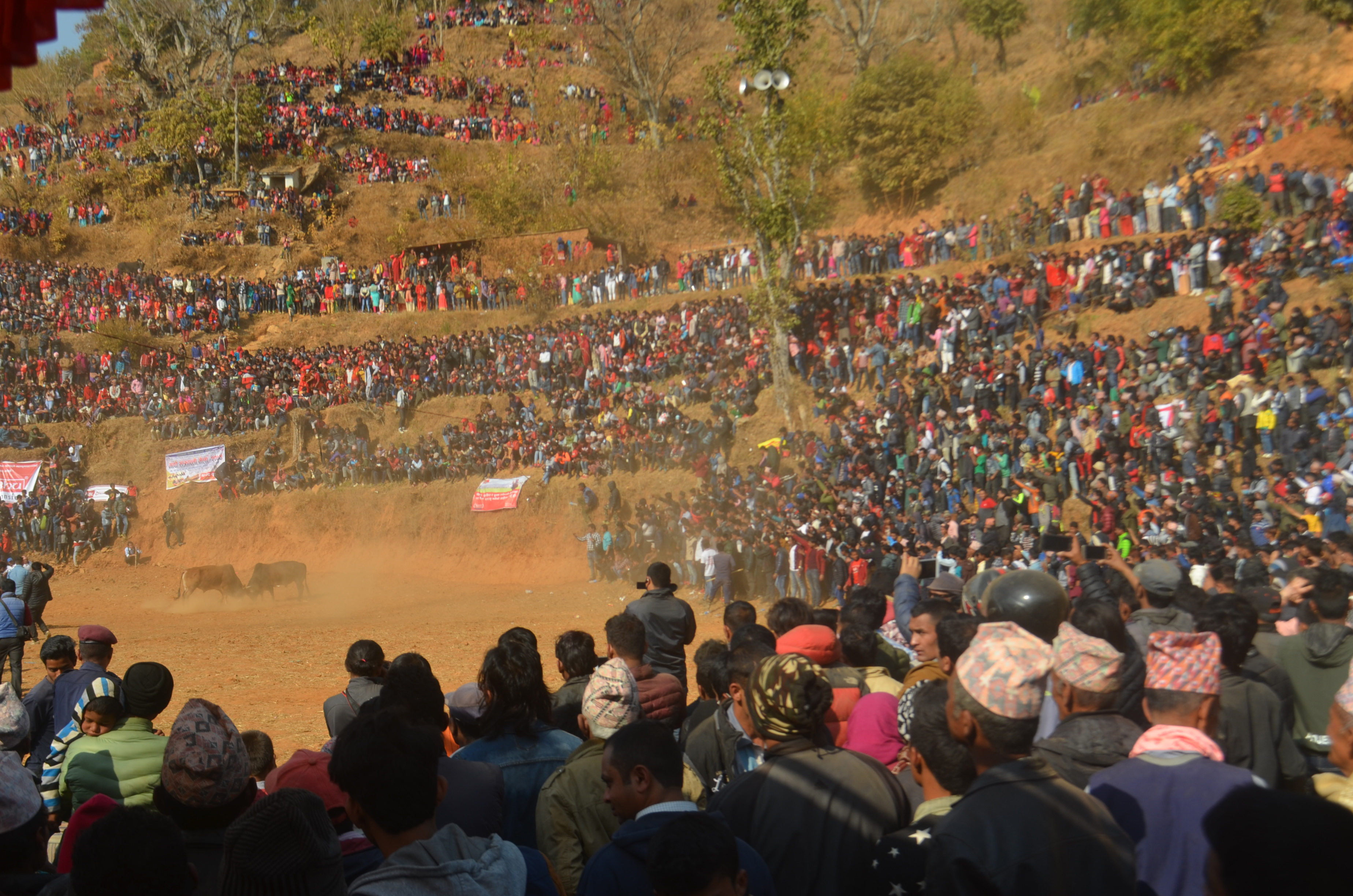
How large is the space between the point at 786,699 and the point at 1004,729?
0.82 meters

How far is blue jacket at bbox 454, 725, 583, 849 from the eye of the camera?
4.45m

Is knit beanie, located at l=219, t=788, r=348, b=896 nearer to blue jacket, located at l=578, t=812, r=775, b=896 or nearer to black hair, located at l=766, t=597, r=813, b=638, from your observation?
blue jacket, located at l=578, t=812, r=775, b=896

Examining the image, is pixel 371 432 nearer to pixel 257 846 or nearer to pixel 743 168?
pixel 743 168

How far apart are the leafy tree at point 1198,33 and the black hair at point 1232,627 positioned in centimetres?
3860

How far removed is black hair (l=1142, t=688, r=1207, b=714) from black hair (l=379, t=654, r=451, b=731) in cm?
288

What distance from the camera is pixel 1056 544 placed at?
7543 mm

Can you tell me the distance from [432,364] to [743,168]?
13493mm

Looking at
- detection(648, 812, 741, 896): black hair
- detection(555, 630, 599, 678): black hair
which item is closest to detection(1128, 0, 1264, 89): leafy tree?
detection(555, 630, 599, 678): black hair

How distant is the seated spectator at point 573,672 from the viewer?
5.62 metres

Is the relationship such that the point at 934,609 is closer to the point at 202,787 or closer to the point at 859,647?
the point at 859,647

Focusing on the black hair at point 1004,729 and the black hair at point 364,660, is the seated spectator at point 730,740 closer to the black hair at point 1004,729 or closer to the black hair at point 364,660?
the black hair at point 1004,729

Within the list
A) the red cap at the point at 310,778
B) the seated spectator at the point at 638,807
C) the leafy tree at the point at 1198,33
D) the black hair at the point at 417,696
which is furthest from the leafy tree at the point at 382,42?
the seated spectator at the point at 638,807

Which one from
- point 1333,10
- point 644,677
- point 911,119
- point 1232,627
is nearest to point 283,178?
point 911,119

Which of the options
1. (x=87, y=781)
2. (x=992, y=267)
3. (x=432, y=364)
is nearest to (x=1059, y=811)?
(x=87, y=781)
